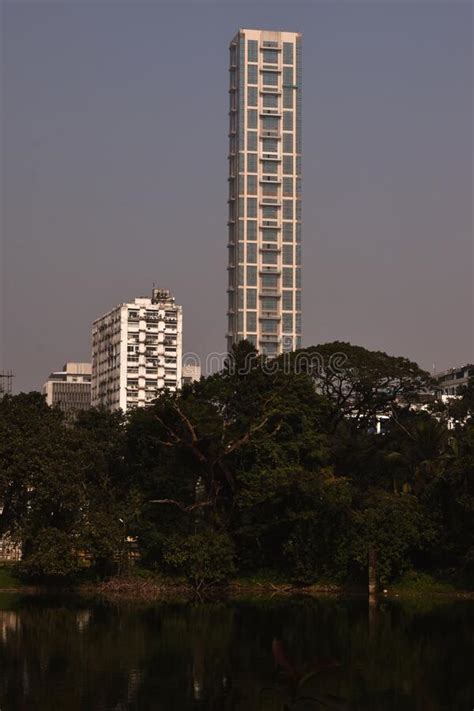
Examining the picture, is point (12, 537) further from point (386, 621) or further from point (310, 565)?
point (386, 621)

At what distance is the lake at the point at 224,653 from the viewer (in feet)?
65.9

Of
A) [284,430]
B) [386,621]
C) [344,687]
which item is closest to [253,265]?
[284,430]

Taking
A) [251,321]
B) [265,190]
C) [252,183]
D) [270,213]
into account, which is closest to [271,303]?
[251,321]

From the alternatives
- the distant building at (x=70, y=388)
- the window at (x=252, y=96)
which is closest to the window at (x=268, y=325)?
the window at (x=252, y=96)

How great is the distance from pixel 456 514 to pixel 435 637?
41.8 feet

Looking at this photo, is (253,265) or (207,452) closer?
(207,452)

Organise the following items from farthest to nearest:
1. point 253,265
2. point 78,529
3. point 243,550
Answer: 1. point 253,265
2. point 243,550
3. point 78,529

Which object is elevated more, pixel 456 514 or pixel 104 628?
pixel 456 514

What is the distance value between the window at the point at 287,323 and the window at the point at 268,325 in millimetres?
983

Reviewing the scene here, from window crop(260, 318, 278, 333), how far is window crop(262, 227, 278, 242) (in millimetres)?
8313

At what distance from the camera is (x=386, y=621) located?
106 feet

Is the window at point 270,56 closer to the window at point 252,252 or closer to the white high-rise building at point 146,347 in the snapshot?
the window at point 252,252

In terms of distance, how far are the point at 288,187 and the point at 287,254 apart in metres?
6.84

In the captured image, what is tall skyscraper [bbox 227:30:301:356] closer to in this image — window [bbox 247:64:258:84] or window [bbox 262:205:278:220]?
window [bbox 247:64:258:84]
